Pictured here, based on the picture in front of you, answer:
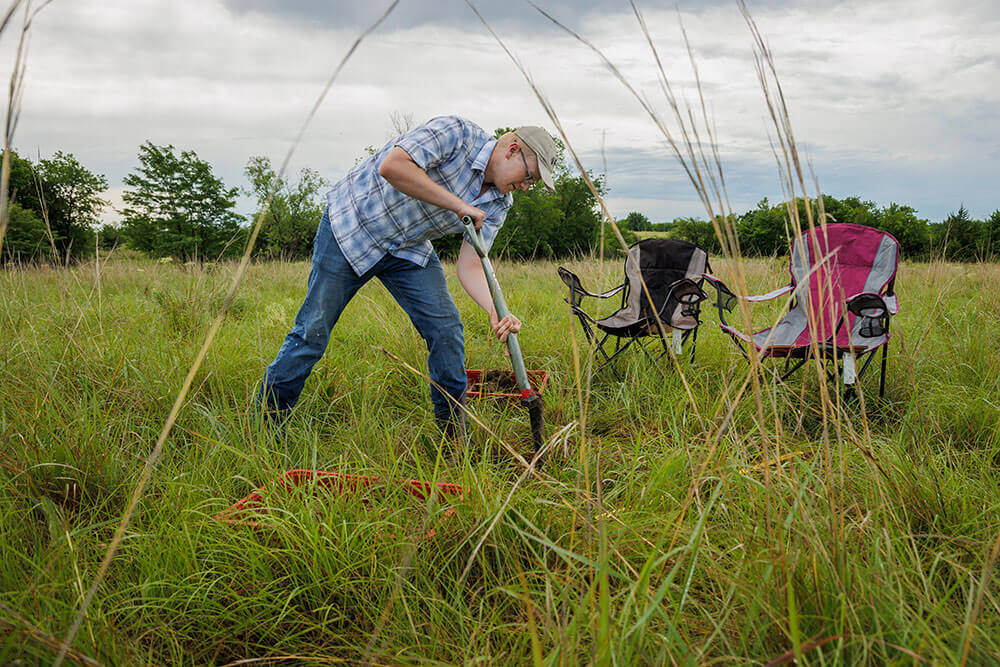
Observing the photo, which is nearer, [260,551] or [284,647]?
[284,647]

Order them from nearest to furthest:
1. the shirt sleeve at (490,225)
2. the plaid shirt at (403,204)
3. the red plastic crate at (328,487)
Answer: the red plastic crate at (328,487) → the plaid shirt at (403,204) → the shirt sleeve at (490,225)

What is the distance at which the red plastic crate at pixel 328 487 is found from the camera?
1.44m

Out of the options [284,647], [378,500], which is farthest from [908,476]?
[284,647]

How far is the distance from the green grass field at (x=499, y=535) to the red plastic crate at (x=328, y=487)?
1.4 inches

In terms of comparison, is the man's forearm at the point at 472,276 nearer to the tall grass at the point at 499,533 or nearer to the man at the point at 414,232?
the man at the point at 414,232

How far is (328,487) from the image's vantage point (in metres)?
1.67

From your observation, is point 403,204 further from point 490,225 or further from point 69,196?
point 69,196

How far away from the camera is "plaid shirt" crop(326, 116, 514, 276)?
7.47 ft

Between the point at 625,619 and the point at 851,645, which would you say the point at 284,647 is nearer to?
the point at 625,619

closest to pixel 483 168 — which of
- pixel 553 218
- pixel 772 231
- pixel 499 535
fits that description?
pixel 499 535

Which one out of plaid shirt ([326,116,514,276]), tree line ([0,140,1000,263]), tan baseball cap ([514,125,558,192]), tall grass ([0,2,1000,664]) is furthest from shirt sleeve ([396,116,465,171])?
tree line ([0,140,1000,263])

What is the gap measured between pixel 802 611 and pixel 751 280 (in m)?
5.75

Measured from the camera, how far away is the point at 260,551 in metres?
1.36

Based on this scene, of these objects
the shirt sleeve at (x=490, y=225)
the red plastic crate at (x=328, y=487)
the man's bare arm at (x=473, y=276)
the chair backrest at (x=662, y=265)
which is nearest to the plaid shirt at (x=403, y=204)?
the shirt sleeve at (x=490, y=225)
